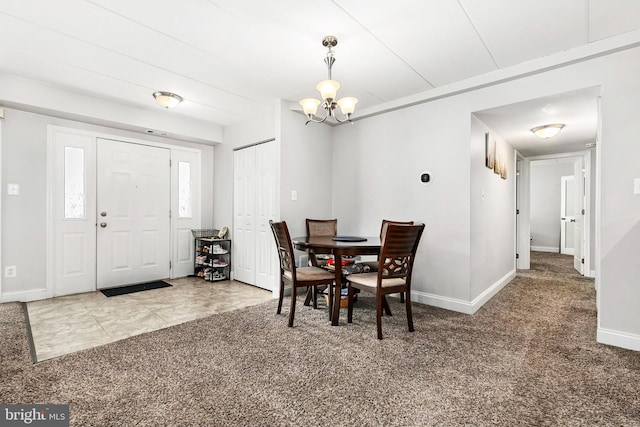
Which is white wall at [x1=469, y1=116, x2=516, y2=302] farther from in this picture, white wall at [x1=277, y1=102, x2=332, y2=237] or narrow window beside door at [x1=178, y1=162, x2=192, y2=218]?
narrow window beside door at [x1=178, y1=162, x2=192, y2=218]

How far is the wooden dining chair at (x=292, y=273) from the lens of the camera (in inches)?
106

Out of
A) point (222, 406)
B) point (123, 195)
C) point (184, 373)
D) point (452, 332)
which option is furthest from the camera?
point (123, 195)

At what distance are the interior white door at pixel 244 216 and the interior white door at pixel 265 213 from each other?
0.12m

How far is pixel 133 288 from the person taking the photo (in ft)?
13.2

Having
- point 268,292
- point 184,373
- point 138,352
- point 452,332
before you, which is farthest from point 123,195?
point 452,332

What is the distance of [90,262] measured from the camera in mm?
3902

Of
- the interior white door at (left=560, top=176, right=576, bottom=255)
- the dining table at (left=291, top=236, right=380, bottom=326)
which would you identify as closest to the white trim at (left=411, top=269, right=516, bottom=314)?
the dining table at (left=291, top=236, right=380, bottom=326)

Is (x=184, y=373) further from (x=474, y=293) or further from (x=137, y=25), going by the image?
(x=474, y=293)

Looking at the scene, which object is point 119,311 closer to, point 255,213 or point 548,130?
point 255,213

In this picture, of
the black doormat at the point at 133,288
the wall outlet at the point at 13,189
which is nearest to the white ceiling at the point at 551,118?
the black doormat at the point at 133,288

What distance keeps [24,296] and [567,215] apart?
33.7 ft

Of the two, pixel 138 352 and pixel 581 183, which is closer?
pixel 138 352

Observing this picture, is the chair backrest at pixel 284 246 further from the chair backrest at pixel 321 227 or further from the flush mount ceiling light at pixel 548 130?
the flush mount ceiling light at pixel 548 130

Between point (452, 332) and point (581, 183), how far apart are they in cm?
450
